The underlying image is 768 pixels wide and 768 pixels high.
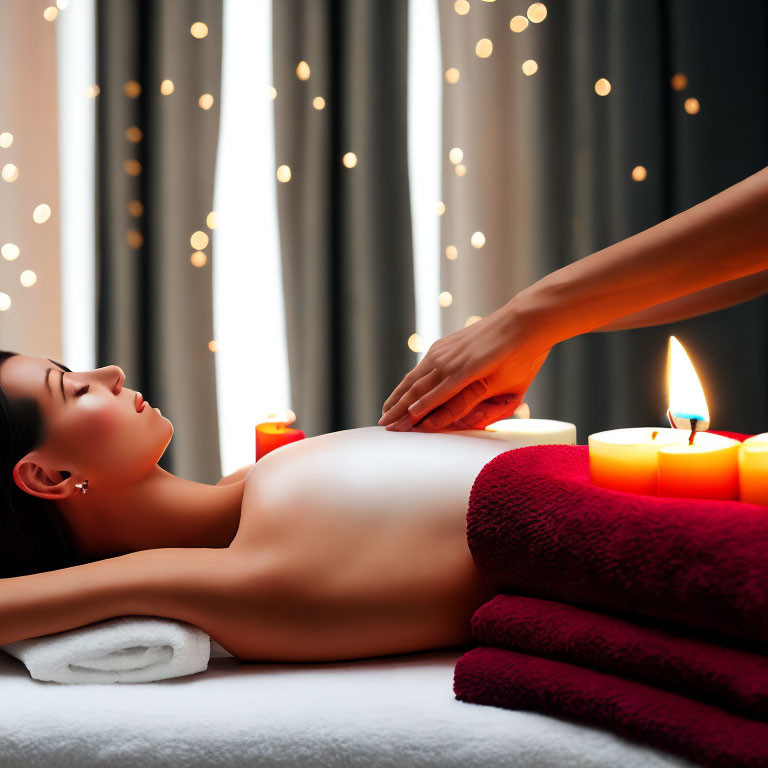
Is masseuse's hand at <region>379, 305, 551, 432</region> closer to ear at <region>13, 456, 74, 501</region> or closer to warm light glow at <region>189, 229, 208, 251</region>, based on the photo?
ear at <region>13, 456, 74, 501</region>

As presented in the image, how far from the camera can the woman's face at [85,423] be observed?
3.09 ft

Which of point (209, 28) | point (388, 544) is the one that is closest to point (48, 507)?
point (388, 544)

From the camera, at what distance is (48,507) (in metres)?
0.96

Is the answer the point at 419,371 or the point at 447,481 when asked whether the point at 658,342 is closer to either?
the point at 419,371

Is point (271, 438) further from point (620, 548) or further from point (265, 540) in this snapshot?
point (620, 548)

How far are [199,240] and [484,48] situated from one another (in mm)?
906

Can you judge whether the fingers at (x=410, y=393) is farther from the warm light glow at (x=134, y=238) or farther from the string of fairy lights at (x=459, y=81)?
the warm light glow at (x=134, y=238)

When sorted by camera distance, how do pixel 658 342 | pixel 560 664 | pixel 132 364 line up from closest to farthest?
pixel 560 664 → pixel 658 342 → pixel 132 364

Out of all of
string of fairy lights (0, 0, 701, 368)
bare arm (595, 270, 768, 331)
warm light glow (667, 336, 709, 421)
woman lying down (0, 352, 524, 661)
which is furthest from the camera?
string of fairy lights (0, 0, 701, 368)

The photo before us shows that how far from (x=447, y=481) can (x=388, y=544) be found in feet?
0.34

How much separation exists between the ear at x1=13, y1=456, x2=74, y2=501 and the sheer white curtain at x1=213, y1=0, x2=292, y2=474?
43.6 inches

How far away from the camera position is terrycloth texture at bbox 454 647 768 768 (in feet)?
1.87

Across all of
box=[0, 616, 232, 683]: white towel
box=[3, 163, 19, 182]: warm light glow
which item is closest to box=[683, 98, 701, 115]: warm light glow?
box=[0, 616, 232, 683]: white towel

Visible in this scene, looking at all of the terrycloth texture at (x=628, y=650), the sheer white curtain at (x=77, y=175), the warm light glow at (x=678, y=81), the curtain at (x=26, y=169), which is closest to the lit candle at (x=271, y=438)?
the terrycloth texture at (x=628, y=650)
